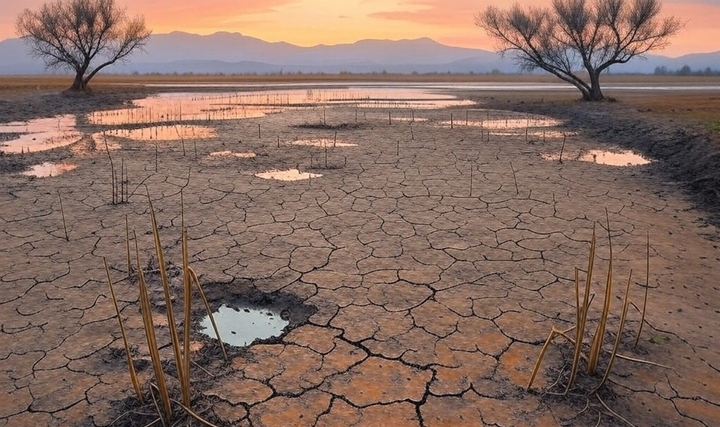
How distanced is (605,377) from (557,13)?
24053 mm

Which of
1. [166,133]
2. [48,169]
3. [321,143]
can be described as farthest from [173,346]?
[166,133]

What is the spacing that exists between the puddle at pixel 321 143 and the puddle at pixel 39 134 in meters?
5.10

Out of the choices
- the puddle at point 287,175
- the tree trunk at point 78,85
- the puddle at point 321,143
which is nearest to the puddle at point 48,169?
the puddle at point 287,175

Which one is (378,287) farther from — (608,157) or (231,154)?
(608,157)

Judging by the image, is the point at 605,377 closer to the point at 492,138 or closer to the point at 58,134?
the point at 492,138

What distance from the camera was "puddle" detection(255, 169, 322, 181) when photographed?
26.6 ft

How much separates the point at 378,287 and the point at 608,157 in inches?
300

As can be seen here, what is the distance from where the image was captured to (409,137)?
12.3 metres

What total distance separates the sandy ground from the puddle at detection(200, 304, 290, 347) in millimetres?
174

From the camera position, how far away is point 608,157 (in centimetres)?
1016

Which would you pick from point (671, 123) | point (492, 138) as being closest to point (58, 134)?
point (492, 138)

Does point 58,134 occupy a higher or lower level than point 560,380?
higher

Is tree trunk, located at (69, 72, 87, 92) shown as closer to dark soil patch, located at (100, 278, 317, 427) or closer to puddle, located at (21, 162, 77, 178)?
puddle, located at (21, 162, 77, 178)

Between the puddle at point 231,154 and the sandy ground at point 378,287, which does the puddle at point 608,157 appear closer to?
the sandy ground at point 378,287
